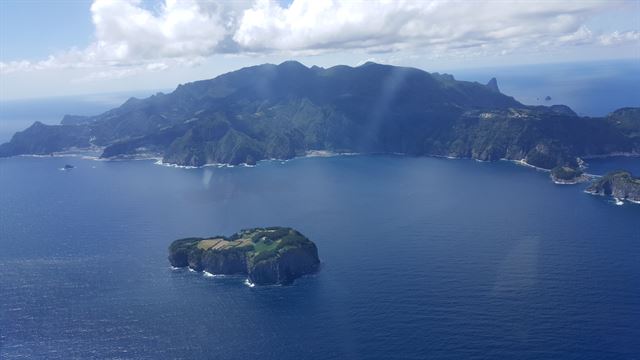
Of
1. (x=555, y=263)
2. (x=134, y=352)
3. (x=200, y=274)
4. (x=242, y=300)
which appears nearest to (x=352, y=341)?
(x=242, y=300)

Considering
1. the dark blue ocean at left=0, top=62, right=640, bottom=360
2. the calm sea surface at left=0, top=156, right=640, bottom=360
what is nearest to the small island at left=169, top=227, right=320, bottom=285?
→ the dark blue ocean at left=0, top=62, right=640, bottom=360

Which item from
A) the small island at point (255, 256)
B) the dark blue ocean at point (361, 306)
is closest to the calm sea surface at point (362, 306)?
the dark blue ocean at point (361, 306)

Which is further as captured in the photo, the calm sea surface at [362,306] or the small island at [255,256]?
the small island at [255,256]

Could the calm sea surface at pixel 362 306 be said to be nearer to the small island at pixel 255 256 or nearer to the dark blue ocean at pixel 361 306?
the dark blue ocean at pixel 361 306

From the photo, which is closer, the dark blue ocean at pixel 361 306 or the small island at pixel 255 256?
the dark blue ocean at pixel 361 306

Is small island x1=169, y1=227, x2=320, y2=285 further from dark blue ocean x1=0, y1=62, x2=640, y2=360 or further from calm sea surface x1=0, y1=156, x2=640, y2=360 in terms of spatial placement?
calm sea surface x1=0, y1=156, x2=640, y2=360

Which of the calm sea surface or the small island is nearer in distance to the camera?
the calm sea surface

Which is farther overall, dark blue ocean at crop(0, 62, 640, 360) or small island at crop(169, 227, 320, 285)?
small island at crop(169, 227, 320, 285)

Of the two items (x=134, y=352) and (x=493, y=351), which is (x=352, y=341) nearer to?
(x=493, y=351)

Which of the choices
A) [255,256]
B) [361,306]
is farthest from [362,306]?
[255,256]
